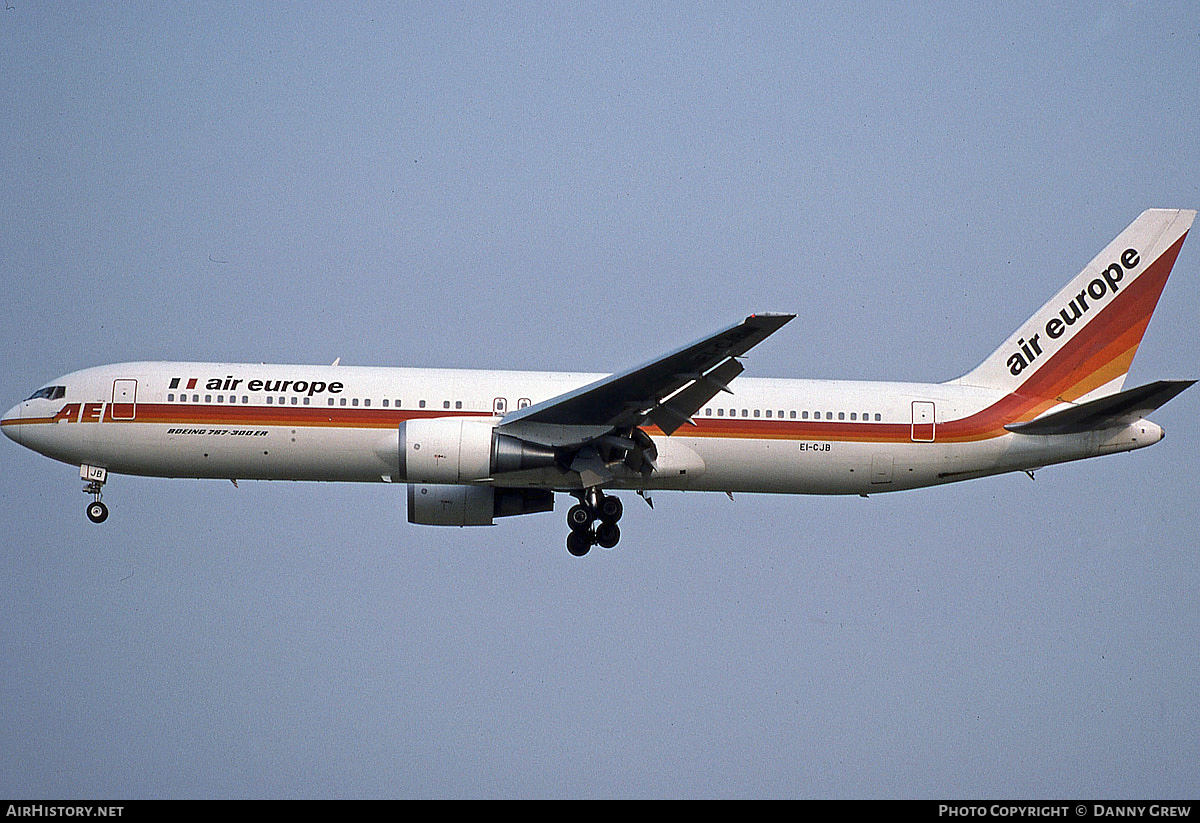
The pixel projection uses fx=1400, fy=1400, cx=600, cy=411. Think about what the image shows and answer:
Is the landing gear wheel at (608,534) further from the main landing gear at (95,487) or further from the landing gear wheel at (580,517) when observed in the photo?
the main landing gear at (95,487)

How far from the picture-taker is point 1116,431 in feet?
99.7

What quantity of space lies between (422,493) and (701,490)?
6.40 metres

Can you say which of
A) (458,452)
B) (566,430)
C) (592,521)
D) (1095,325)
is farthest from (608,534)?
(1095,325)

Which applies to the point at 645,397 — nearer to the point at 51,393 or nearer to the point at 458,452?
the point at 458,452

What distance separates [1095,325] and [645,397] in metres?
11.4

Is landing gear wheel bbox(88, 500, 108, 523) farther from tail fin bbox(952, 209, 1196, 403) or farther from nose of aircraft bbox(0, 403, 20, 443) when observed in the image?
tail fin bbox(952, 209, 1196, 403)

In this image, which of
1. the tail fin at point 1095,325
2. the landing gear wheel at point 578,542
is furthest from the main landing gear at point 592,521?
the tail fin at point 1095,325

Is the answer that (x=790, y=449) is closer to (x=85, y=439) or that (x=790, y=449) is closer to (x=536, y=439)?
(x=536, y=439)

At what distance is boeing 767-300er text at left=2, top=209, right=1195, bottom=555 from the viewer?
29594 millimetres

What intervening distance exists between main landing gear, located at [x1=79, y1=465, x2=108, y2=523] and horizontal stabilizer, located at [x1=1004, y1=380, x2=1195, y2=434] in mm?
20203

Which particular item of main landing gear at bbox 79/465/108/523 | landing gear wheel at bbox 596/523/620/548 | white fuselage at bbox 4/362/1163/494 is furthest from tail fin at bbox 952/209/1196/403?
main landing gear at bbox 79/465/108/523
